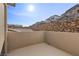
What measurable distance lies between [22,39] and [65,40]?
809mm

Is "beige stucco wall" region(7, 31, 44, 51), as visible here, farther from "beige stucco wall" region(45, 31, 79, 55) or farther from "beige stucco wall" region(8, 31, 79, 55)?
"beige stucco wall" region(45, 31, 79, 55)

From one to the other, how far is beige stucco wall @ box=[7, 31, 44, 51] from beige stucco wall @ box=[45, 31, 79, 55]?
169mm

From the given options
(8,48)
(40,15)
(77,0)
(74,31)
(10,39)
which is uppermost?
(77,0)

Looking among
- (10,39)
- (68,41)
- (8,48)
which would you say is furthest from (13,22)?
(68,41)

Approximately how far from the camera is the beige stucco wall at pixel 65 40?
2.34m

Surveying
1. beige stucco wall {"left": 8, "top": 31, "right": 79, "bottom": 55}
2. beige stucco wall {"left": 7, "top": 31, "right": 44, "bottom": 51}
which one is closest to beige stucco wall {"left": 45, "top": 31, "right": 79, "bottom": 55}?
beige stucco wall {"left": 8, "top": 31, "right": 79, "bottom": 55}

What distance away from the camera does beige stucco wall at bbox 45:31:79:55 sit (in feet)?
7.69

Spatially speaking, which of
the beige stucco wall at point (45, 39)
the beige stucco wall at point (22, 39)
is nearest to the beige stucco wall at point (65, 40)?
the beige stucco wall at point (45, 39)

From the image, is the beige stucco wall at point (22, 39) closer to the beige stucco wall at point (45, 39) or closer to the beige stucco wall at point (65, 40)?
the beige stucco wall at point (45, 39)

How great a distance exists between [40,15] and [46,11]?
0.13 m

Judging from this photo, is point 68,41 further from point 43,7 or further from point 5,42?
point 5,42

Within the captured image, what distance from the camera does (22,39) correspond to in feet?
8.66

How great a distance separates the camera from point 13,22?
255cm

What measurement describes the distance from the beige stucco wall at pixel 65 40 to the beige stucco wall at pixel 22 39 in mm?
169
